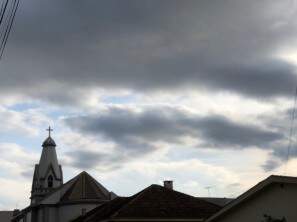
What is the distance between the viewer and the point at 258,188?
21812 mm

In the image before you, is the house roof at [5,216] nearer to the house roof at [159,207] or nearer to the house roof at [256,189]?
the house roof at [159,207]

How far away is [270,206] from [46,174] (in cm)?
7998

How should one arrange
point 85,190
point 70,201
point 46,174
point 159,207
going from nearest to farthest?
1. point 159,207
2. point 70,201
3. point 85,190
4. point 46,174

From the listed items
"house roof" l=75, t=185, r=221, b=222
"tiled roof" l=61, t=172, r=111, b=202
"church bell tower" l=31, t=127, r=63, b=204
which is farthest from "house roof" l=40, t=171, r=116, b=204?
"house roof" l=75, t=185, r=221, b=222

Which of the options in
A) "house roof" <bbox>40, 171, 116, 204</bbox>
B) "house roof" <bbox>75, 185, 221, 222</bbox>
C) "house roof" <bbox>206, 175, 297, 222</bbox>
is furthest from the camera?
"house roof" <bbox>40, 171, 116, 204</bbox>

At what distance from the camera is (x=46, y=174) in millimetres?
99125

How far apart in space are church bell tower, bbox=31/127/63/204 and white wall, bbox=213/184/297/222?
248 ft

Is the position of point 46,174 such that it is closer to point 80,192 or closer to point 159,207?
point 80,192

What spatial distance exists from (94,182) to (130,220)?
1857 inches

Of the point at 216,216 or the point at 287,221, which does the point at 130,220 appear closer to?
the point at 216,216

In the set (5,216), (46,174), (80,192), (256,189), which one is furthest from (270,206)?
(5,216)

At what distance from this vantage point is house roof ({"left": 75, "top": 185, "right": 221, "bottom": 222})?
36375mm

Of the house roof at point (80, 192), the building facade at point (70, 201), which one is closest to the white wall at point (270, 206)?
the building facade at point (70, 201)

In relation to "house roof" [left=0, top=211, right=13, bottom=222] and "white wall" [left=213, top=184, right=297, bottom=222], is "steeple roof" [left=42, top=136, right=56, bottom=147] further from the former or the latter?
"white wall" [left=213, top=184, right=297, bottom=222]
